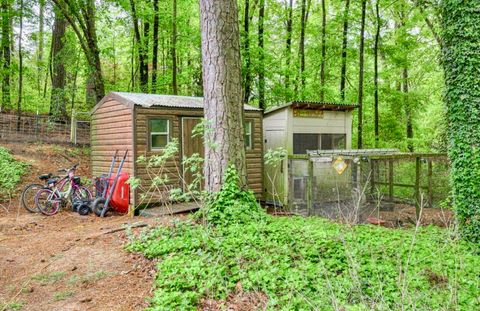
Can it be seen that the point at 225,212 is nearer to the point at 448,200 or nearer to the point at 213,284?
the point at 213,284

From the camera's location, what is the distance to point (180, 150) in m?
8.83

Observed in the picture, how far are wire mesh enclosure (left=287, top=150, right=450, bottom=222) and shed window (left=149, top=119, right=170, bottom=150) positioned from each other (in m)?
3.52

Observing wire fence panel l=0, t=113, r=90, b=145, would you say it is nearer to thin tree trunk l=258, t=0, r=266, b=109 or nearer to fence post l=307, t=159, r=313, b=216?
thin tree trunk l=258, t=0, r=266, b=109

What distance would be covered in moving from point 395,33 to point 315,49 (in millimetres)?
3293

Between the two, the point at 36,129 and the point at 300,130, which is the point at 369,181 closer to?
the point at 300,130

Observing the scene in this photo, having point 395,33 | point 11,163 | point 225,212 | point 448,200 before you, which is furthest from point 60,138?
point 395,33

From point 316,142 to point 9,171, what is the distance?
8.86 metres

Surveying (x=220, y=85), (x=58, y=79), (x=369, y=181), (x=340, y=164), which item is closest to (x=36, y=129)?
(x=58, y=79)

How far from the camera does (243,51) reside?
13789 millimetres

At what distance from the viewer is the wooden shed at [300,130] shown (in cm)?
1027

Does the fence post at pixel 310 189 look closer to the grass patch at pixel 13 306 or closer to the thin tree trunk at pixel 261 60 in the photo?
the grass patch at pixel 13 306

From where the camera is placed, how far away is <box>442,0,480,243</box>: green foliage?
560cm

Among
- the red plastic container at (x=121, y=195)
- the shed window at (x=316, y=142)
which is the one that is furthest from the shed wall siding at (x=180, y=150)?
the shed window at (x=316, y=142)

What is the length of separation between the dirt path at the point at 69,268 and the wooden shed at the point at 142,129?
5.95 feet
